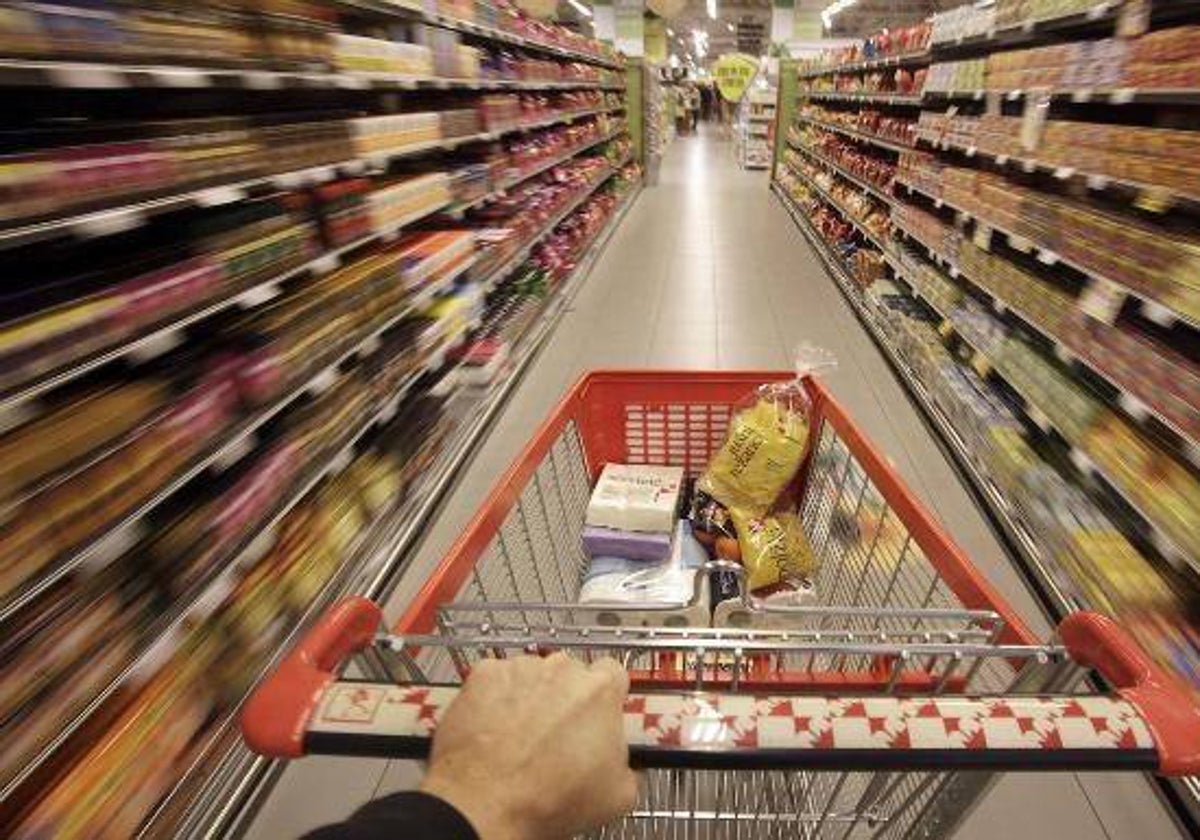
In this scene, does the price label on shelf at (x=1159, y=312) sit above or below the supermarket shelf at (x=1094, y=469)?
above

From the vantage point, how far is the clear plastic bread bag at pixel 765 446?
5.02 ft

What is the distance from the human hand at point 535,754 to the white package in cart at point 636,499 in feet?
3.12

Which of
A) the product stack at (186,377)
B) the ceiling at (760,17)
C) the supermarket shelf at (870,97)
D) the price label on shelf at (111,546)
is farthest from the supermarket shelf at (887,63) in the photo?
the ceiling at (760,17)

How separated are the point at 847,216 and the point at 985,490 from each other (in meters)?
3.86

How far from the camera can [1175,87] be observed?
177 cm

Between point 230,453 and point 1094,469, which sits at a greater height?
point 230,453

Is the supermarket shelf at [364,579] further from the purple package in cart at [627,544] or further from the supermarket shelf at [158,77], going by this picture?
the supermarket shelf at [158,77]

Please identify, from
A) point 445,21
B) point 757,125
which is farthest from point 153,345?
point 757,125

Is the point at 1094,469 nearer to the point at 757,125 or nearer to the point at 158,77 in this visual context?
the point at 158,77

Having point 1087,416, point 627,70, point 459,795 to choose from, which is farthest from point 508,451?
point 627,70

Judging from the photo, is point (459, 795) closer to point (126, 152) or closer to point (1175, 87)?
point (126, 152)

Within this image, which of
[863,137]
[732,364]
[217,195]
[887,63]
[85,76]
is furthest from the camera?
[863,137]

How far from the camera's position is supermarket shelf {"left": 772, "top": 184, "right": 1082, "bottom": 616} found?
2.05 m

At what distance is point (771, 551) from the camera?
1512 mm
